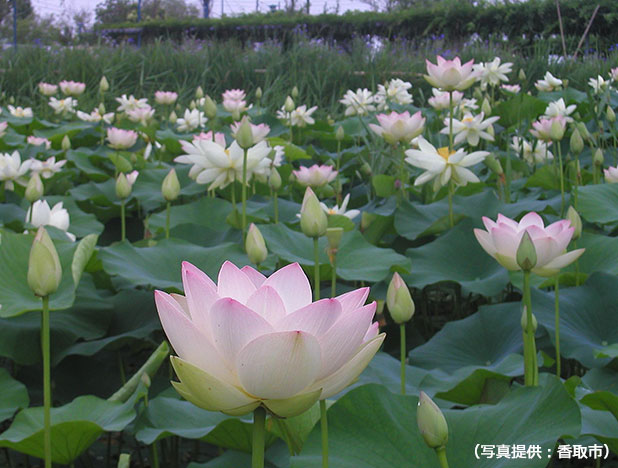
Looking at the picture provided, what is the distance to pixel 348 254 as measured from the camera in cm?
145

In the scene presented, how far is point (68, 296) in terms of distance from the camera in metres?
1.09

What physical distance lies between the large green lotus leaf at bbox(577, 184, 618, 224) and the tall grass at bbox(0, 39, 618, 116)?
2.78 m

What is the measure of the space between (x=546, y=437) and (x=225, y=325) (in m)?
0.44

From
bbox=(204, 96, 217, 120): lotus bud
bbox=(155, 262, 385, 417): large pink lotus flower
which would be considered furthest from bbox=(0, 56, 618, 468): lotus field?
bbox=(204, 96, 217, 120): lotus bud

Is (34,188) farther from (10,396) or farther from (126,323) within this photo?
(10,396)

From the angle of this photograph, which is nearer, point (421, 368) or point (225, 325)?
point (225, 325)

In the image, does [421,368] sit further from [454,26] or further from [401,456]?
[454,26]

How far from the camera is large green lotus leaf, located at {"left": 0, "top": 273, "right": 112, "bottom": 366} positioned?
1158mm

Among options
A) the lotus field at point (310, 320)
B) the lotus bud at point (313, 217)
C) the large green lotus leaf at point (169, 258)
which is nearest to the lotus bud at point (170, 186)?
the lotus field at point (310, 320)

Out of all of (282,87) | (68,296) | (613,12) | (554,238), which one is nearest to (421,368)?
(554,238)

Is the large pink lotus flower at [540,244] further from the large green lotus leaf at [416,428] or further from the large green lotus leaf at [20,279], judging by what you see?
the large green lotus leaf at [20,279]

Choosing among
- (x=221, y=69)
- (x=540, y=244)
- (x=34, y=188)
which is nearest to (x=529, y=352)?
(x=540, y=244)

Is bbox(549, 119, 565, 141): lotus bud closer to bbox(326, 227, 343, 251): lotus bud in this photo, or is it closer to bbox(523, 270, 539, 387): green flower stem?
bbox(326, 227, 343, 251): lotus bud

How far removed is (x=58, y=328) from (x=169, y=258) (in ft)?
0.81
